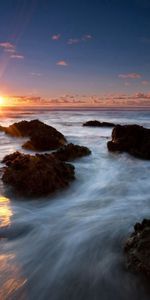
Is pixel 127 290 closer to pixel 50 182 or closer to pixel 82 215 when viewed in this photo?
pixel 82 215

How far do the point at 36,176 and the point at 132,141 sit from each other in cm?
552

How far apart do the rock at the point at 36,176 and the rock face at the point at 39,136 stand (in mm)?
4761

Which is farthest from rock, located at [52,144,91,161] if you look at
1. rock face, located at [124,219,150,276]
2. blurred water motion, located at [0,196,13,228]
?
rock face, located at [124,219,150,276]

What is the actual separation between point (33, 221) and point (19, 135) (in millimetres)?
11681

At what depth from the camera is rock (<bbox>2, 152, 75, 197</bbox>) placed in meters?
6.41

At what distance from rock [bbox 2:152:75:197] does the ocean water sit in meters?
0.21

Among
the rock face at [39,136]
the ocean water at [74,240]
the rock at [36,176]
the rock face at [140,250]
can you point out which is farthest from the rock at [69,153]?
the rock face at [140,250]

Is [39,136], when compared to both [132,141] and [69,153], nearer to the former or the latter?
[69,153]

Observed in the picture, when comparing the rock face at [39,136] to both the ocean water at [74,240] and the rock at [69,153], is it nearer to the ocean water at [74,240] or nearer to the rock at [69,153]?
the rock at [69,153]

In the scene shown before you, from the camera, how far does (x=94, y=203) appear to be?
632cm

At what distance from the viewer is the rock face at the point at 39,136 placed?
11.9 m

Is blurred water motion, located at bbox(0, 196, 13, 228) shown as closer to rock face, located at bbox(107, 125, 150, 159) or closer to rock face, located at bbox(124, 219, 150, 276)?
rock face, located at bbox(124, 219, 150, 276)

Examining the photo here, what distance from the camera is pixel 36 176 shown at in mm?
6465

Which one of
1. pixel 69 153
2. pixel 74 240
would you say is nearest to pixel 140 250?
pixel 74 240
